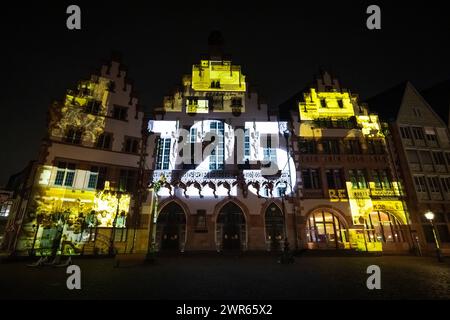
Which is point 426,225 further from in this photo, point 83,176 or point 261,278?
point 83,176

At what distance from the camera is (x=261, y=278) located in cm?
964

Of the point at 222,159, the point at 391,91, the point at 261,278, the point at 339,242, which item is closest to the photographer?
the point at 261,278

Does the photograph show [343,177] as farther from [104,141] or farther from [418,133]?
[104,141]

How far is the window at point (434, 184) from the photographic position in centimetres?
2460

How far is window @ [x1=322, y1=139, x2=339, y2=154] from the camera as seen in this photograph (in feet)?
81.5

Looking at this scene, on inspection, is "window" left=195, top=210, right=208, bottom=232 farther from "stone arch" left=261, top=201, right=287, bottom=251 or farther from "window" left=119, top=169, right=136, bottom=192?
"window" left=119, top=169, right=136, bottom=192

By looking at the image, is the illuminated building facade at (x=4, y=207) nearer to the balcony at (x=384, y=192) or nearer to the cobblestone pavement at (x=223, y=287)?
the cobblestone pavement at (x=223, y=287)

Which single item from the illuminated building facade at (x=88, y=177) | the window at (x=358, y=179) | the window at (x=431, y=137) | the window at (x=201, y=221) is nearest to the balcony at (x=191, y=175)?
the illuminated building facade at (x=88, y=177)

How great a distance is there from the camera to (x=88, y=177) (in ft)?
66.9

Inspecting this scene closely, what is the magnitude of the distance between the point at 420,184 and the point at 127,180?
30713 mm

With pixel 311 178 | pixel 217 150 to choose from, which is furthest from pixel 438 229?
pixel 217 150
